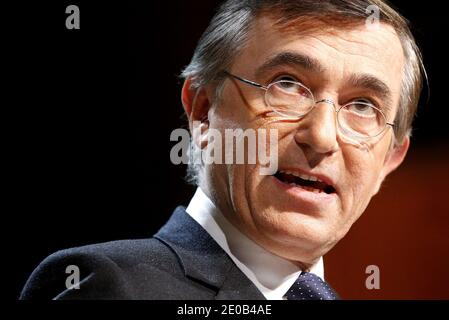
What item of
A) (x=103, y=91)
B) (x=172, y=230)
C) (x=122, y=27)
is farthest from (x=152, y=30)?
(x=172, y=230)

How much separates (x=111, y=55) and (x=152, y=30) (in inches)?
8.5

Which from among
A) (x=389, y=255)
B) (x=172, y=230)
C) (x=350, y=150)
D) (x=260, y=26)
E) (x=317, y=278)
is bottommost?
(x=389, y=255)

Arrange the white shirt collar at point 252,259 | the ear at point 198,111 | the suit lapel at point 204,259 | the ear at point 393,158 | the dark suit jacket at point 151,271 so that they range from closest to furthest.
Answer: the dark suit jacket at point 151,271 → the suit lapel at point 204,259 → the white shirt collar at point 252,259 → the ear at point 198,111 → the ear at point 393,158

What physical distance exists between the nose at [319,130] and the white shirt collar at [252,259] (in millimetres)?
284

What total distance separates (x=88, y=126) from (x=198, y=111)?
→ 0.49 meters

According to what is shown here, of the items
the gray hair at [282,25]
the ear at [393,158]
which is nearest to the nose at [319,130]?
the gray hair at [282,25]

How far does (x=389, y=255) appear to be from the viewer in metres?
2.92

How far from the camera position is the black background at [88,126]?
2.23m

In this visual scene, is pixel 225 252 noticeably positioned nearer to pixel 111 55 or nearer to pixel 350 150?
pixel 350 150

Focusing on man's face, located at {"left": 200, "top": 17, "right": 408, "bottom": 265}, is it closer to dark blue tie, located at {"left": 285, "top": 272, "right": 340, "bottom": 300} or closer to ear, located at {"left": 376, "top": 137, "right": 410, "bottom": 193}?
dark blue tie, located at {"left": 285, "top": 272, "right": 340, "bottom": 300}

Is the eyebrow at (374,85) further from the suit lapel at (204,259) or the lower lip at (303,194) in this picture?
the suit lapel at (204,259)

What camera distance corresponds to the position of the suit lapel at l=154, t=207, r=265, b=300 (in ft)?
5.45

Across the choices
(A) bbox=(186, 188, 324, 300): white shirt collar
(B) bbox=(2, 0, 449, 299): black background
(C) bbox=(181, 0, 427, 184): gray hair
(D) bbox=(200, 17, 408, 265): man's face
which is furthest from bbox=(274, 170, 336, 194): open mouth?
(B) bbox=(2, 0, 449, 299): black background

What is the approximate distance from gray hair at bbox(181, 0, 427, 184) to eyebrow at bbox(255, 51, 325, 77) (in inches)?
3.6
